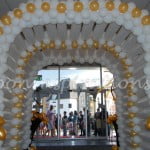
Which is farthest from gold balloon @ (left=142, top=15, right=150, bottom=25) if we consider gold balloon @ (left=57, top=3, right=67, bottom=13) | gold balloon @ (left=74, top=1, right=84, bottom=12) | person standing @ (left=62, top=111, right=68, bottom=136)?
person standing @ (left=62, top=111, right=68, bottom=136)

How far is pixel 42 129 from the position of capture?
9.64 meters

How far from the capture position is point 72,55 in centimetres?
432

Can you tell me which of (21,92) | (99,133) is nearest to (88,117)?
(99,133)

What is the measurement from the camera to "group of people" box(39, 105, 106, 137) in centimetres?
956

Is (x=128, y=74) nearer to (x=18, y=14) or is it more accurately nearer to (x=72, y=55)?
(x=72, y=55)

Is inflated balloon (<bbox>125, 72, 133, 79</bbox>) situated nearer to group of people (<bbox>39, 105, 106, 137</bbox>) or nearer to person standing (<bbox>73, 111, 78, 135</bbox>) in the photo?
group of people (<bbox>39, 105, 106, 137</bbox>)

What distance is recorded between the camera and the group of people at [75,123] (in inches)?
376

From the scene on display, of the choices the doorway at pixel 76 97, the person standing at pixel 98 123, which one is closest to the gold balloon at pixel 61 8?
the doorway at pixel 76 97

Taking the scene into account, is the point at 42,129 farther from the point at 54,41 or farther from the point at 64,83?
the point at 54,41

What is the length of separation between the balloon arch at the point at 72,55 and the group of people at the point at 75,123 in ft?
18.3

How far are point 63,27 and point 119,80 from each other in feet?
4.62

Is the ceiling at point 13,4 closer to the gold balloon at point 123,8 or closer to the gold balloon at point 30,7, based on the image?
the gold balloon at point 30,7

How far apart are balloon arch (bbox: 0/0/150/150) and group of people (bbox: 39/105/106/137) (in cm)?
556

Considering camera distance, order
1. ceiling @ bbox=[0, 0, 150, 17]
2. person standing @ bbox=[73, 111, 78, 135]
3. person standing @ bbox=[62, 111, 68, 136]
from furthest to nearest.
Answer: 1. person standing @ bbox=[73, 111, 78, 135]
2. person standing @ bbox=[62, 111, 68, 136]
3. ceiling @ bbox=[0, 0, 150, 17]
